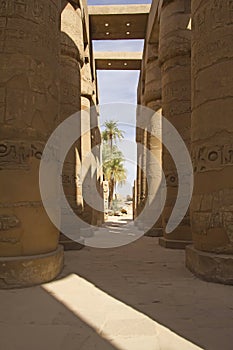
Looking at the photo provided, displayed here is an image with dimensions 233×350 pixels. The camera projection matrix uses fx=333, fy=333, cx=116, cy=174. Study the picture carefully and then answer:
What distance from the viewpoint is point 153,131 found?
11.2 metres

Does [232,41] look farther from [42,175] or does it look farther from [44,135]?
[42,175]

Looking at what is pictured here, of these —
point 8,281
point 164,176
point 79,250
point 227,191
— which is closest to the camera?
point 8,281

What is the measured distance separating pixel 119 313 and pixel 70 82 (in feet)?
20.6

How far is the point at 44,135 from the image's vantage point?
14.9ft

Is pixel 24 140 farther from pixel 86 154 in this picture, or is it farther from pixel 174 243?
pixel 86 154

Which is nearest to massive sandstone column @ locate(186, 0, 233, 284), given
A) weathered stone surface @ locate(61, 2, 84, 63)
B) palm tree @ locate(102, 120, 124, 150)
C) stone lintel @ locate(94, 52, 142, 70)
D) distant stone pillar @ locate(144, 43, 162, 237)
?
weathered stone surface @ locate(61, 2, 84, 63)

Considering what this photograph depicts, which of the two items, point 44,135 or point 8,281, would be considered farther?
point 44,135

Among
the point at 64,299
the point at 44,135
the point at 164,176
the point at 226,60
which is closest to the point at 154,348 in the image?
the point at 64,299

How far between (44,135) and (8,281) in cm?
192

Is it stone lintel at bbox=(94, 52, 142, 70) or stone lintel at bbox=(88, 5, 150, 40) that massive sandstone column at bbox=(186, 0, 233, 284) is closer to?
stone lintel at bbox=(88, 5, 150, 40)

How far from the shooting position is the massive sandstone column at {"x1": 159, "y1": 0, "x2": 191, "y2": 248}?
25.6 feet

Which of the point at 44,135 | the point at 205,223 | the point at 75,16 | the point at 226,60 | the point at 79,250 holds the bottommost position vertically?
the point at 79,250

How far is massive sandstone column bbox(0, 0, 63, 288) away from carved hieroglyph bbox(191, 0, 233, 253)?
2143 mm

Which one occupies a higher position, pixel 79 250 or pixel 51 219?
pixel 51 219
